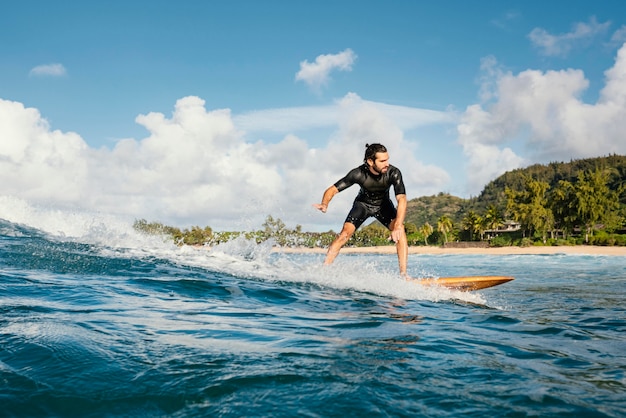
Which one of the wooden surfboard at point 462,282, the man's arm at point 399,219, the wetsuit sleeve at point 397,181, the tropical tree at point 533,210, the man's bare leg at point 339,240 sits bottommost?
the wooden surfboard at point 462,282

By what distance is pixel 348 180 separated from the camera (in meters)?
8.16

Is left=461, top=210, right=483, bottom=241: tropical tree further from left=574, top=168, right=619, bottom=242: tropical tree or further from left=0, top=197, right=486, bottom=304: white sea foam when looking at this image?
left=0, top=197, right=486, bottom=304: white sea foam

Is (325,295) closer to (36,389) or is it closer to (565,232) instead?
(36,389)

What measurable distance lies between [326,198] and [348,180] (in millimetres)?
543

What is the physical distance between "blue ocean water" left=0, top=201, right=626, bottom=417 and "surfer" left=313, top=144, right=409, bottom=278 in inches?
43.2

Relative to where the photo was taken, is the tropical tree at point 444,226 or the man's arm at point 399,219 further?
the tropical tree at point 444,226

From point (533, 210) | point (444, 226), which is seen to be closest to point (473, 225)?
point (444, 226)

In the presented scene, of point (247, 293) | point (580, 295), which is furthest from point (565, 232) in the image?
point (247, 293)

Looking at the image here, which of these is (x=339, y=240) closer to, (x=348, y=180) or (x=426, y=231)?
(x=348, y=180)

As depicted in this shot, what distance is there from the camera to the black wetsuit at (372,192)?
809cm

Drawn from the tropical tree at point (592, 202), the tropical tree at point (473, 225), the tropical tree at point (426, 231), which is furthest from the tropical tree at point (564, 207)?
the tropical tree at point (426, 231)

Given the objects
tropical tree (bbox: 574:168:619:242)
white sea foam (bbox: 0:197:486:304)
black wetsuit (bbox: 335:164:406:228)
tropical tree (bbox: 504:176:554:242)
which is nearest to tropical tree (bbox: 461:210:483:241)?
tropical tree (bbox: 504:176:554:242)

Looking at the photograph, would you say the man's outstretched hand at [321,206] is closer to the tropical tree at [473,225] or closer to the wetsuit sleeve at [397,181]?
the wetsuit sleeve at [397,181]

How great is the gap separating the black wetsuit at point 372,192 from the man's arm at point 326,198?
0.29 ft
